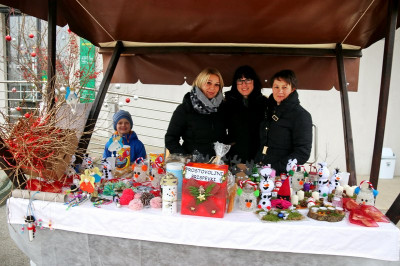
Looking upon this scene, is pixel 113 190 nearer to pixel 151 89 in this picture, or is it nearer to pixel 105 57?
pixel 105 57

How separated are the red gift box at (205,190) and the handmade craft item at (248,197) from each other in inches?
7.3

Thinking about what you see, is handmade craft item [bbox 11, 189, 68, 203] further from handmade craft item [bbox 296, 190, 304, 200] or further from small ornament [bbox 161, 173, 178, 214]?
handmade craft item [bbox 296, 190, 304, 200]

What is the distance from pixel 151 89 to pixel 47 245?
5.00m

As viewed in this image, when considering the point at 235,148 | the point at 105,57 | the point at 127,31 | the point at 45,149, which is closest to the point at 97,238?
the point at 45,149

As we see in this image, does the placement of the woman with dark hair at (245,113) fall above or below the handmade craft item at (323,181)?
above

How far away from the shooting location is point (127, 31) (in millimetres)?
3039

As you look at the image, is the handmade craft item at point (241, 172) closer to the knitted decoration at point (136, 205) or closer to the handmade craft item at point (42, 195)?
the knitted decoration at point (136, 205)

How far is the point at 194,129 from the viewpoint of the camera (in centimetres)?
269

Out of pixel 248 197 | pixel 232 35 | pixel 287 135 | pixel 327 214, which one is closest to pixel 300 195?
pixel 327 214

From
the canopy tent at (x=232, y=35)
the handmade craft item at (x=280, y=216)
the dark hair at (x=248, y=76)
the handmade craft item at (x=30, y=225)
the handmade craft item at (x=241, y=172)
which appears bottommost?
the handmade craft item at (x=30, y=225)

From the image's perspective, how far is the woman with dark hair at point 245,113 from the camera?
2717mm

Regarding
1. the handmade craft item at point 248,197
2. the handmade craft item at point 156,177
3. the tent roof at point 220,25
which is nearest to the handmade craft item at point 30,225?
the handmade craft item at point 156,177

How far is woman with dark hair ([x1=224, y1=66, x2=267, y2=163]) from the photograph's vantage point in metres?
2.72

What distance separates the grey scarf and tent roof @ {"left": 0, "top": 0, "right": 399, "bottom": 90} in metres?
0.67
